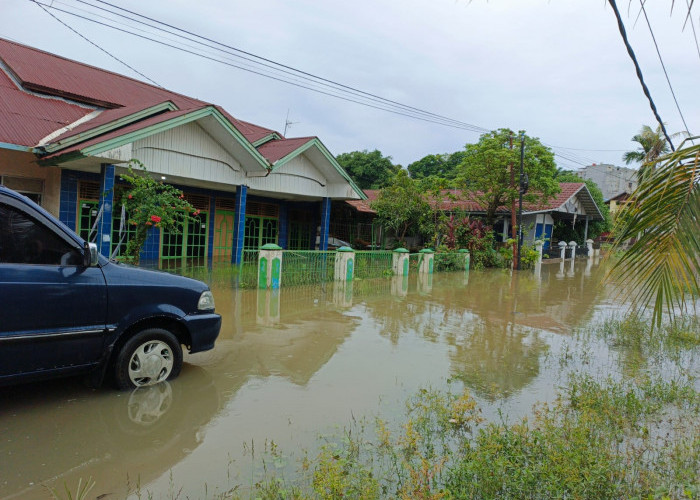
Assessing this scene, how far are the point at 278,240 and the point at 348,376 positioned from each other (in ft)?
50.6

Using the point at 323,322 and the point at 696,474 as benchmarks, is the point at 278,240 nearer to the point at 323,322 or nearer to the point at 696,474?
the point at 323,322

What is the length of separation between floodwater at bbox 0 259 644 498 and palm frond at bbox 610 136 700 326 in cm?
206

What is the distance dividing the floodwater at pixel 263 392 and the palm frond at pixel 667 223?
2064 millimetres

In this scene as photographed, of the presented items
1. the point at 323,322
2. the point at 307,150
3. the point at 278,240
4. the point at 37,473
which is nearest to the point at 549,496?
the point at 37,473

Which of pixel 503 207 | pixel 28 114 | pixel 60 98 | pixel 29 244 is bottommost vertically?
pixel 29 244

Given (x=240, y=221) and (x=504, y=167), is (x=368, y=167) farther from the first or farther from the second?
(x=240, y=221)

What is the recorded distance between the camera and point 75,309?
4031 mm

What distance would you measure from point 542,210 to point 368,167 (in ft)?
45.2

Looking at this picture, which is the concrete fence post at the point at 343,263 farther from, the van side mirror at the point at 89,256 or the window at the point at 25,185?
the van side mirror at the point at 89,256

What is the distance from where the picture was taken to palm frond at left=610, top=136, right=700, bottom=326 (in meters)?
3.14

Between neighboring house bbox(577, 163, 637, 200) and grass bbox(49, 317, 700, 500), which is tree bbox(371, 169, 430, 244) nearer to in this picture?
grass bbox(49, 317, 700, 500)

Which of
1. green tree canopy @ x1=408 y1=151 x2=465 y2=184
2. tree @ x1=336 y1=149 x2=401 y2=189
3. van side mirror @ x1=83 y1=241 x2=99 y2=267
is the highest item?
green tree canopy @ x1=408 y1=151 x2=465 y2=184

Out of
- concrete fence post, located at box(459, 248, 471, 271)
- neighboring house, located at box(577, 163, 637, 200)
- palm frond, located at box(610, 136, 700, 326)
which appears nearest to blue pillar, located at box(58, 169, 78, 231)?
palm frond, located at box(610, 136, 700, 326)

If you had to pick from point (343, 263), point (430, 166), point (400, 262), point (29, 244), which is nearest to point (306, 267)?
point (343, 263)
